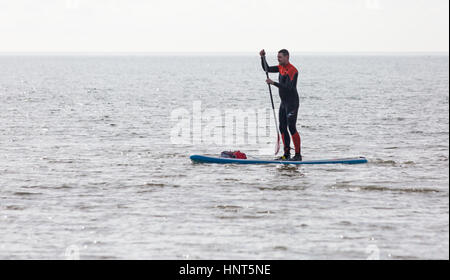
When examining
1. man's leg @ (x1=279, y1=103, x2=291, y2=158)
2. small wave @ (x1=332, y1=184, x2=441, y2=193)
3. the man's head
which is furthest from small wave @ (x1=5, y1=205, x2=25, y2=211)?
the man's head

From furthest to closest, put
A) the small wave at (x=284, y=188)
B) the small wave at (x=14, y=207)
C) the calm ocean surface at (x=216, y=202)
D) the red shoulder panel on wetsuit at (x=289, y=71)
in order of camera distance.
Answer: the red shoulder panel on wetsuit at (x=289, y=71) < the small wave at (x=284, y=188) < the small wave at (x=14, y=207) < the calm ocean surface at (x=216, y=202)

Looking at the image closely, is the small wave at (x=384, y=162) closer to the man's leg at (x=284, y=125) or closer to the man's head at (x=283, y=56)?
the man's leg at (x=284, y=125)

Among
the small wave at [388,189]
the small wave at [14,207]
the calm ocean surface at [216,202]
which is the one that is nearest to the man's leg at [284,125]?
the calm ocean surface at [216,202]

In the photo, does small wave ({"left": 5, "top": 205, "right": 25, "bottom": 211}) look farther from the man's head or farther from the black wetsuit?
the man's head

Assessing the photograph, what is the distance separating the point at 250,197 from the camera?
508 inches

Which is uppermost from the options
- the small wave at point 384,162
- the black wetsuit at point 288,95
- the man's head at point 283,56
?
the man's head at point 283,56

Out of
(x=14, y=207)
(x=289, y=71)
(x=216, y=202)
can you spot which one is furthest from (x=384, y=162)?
(x=14, y=207)

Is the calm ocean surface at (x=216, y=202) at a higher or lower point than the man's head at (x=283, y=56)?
lower

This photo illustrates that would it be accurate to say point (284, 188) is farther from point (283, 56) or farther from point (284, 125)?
point (283, 56)
